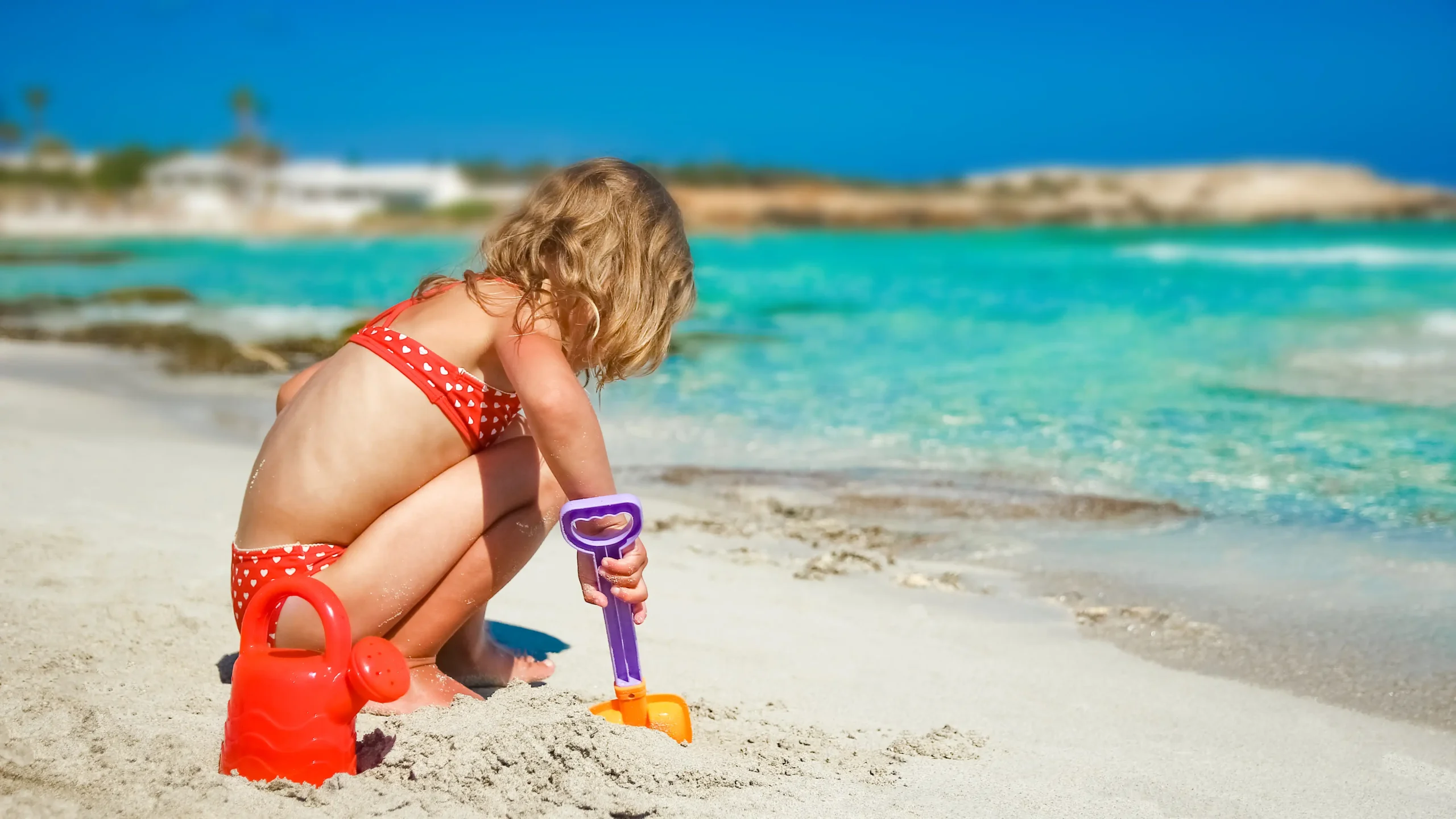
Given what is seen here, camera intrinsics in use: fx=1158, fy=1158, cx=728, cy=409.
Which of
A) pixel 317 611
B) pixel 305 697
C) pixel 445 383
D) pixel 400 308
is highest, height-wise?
pixel 400 308

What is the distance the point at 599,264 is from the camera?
200cm

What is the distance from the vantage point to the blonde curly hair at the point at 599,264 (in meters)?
2.00

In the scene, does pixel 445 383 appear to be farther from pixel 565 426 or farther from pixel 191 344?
pixel 191 344

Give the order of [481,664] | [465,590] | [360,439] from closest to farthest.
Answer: [360,439] → [465,590] → [481,664]

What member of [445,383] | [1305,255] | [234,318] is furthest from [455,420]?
[1305,255]

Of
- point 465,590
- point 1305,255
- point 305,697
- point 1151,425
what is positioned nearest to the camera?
point 305,697

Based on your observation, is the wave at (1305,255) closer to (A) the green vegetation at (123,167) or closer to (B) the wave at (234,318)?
(B) the wave at (234,318)

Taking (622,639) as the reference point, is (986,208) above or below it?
above

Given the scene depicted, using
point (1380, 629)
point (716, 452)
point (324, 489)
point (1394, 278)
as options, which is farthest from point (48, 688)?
point (1394, 278)

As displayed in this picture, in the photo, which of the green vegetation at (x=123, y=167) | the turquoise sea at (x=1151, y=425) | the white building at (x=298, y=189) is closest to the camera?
the turquoise sea at (x=1151, y=425)

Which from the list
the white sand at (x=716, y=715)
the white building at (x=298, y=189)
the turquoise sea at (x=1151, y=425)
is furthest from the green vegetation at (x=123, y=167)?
the white sand at (x=716, y=715)

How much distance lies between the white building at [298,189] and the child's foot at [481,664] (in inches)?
2794

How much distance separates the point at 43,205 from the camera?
67.9m

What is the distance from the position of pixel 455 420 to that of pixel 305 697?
54 cm
